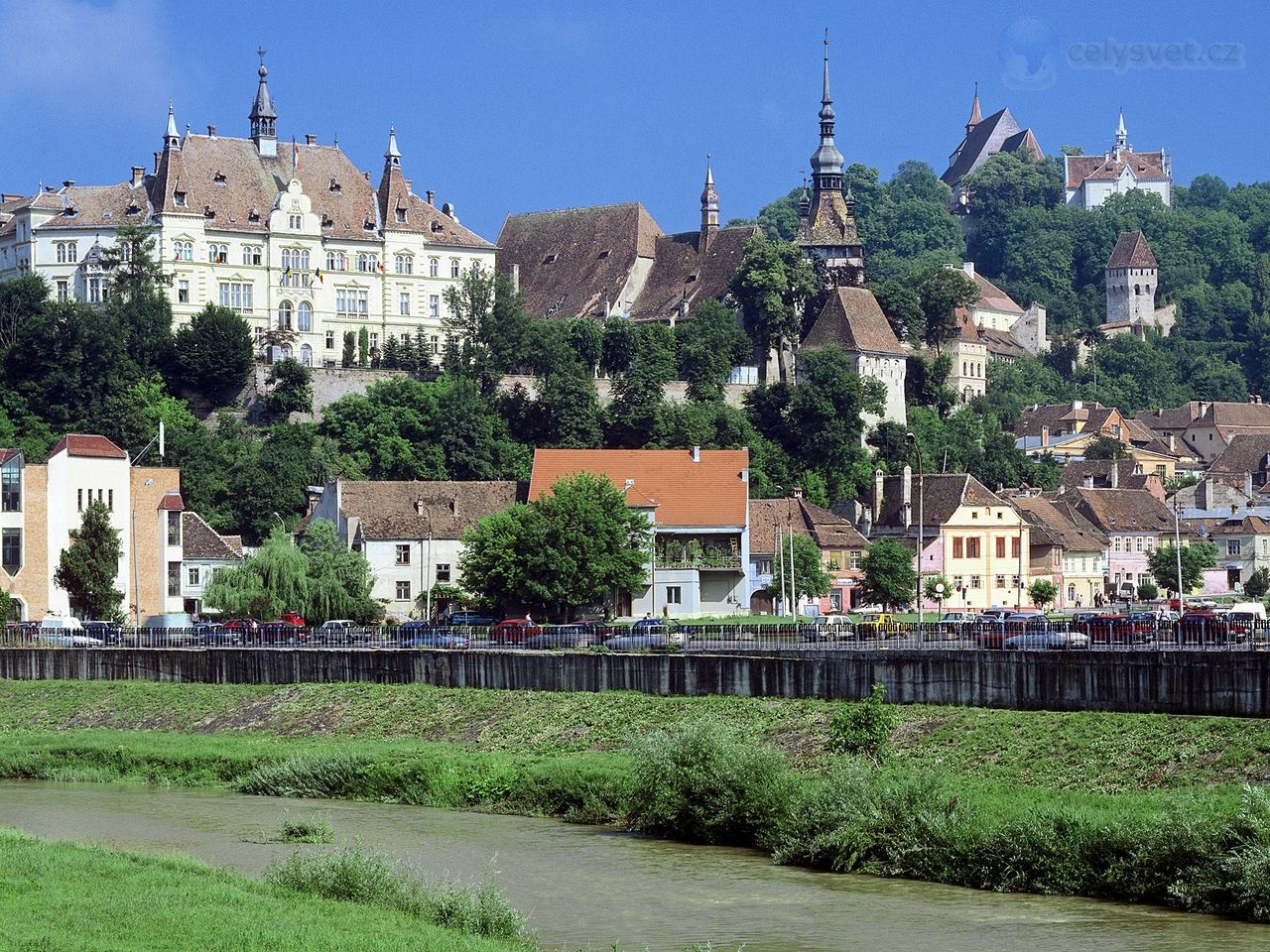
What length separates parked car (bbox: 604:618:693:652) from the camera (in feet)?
183

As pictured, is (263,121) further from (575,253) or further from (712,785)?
(712,785)

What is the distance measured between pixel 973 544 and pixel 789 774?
58.2 metres

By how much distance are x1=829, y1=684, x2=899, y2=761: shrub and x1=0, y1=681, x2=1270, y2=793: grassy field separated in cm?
55

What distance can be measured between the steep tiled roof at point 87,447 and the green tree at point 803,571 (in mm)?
24944

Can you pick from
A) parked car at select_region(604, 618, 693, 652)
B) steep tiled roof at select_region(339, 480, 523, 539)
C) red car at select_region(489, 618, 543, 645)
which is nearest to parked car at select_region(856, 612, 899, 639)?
parked car at select_region(604, 618, 693, 652)

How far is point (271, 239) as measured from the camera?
121 meters

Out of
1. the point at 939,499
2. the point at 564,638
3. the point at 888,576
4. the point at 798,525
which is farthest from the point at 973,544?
the point at 564,638

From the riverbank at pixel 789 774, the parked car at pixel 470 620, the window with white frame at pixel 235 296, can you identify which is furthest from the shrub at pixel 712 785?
the window with white frame at pixel 235 296

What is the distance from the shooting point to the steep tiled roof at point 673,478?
84.9 meters

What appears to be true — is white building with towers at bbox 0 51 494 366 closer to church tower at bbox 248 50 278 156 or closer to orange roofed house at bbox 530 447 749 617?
church tower at bbox 248 50 278 156

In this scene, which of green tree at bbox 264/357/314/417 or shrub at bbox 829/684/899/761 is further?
green tree at bbox 264/357/314/417

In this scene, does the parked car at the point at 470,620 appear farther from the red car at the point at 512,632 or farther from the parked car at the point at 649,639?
the parked car at the point at 649,639

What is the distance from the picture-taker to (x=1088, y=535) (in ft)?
340

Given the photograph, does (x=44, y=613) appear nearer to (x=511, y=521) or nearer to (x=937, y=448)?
(x=511, y=521)
